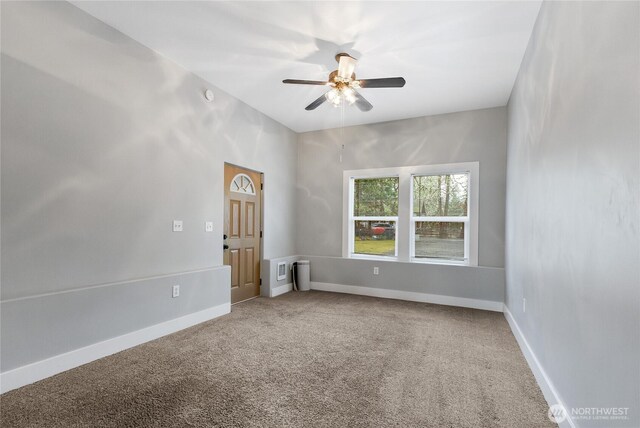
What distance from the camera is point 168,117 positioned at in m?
3.38

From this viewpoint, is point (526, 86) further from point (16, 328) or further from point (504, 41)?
point (16, 328)

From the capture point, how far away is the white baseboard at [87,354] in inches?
85.8

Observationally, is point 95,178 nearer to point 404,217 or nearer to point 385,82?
point 385,82

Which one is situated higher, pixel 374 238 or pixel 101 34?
pixel 101 34

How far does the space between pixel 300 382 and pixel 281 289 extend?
2.94 meters

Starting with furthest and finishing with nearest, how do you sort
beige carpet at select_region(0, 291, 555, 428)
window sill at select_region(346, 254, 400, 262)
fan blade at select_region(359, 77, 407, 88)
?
window sill at select_region(346, 254, 400, 262) < fan blade at select_region(359, 77, 407, 88) < beige carpet at select_region(0, 291, 555, 428)

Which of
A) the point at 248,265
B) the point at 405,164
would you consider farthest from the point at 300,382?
the point at 405,164

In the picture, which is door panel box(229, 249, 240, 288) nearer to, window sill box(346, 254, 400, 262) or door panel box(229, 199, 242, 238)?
door panel box(229, 199, 242, 238)

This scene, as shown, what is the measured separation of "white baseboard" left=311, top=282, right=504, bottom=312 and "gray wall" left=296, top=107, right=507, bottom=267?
1.81ft

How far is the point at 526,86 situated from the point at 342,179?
3052 millimetres

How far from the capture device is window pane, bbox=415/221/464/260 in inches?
188

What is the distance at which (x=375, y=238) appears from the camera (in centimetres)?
536

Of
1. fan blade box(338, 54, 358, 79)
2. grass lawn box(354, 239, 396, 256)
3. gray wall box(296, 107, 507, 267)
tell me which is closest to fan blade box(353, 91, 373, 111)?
fan blade box(338, 54, 358, 79)

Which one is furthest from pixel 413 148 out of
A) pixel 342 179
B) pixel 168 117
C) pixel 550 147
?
pixel 168 117
